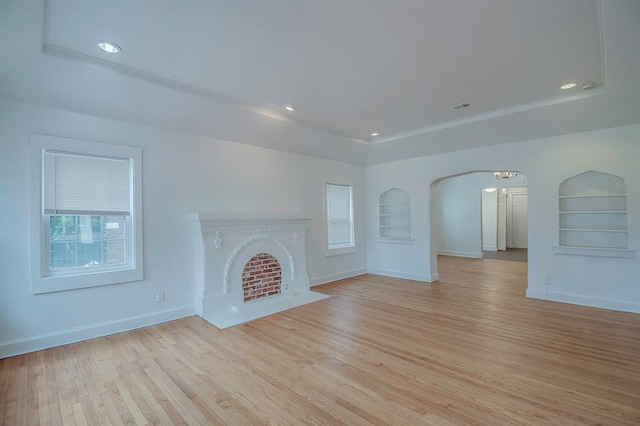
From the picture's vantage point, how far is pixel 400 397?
2.22m

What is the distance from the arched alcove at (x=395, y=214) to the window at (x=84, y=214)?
191 inches

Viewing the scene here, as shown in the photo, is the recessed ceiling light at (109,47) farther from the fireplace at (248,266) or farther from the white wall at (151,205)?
the fireplace at (248,266)

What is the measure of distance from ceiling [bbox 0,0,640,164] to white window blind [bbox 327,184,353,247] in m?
2.07

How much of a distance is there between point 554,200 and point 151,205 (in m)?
5.85

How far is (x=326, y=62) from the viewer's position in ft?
9.27

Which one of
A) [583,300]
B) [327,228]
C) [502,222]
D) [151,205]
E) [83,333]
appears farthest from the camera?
[502,222]

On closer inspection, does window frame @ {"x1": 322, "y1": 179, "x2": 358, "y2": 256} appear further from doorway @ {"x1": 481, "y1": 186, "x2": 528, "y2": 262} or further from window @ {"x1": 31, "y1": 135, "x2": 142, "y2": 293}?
doorway @ {"x1": 481, "y1": 186, "x2": 528, "y2": 262}

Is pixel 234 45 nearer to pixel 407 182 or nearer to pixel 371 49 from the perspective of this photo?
pixel 371 49

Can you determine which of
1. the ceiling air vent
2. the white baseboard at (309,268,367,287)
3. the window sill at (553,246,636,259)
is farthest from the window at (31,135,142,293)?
the window sill at (553,246,636,259)

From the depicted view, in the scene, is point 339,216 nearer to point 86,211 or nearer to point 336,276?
point 336,276

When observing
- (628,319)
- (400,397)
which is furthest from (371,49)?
(628,319)

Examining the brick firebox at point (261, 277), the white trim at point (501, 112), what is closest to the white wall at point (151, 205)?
the brick firebox at point (261, 277)

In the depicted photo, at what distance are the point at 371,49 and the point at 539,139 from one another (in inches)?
145

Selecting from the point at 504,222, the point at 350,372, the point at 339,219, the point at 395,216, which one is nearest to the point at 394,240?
the point at 395,216
